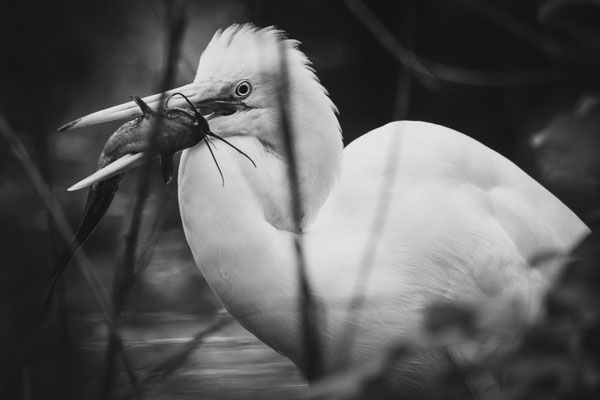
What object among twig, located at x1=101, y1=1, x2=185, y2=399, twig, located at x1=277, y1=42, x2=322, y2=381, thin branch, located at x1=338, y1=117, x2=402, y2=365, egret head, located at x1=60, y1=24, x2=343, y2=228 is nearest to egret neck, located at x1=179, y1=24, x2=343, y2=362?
egret head, located at x1=60, y1=24, x2=343, y2=228

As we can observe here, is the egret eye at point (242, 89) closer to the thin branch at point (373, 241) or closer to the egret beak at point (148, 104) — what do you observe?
the egret beak at point (148, 104)

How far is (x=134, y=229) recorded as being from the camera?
1.34 m

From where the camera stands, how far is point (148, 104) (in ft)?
7.54

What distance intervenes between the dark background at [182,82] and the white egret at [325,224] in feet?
0.65

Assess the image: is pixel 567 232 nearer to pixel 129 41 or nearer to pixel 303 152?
pixel 303 152

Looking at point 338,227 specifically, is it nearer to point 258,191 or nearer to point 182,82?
point 258,191

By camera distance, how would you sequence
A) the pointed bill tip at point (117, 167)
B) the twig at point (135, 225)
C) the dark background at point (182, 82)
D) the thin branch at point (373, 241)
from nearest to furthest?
the twig at point (135, 225)
the dark background at point (182, 82)
the pointed bill tip at point (117, 167)
the thin branch at point (373, 241)

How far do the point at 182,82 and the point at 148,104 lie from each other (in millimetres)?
1529

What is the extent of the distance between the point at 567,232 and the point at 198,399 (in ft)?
3.75

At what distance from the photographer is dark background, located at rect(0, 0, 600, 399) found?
5.43 feet

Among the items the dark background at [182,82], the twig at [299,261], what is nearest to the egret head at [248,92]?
the dark background at [182,82]

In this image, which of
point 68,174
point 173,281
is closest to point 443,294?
point 173,281

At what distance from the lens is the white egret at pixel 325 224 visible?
7.62ft

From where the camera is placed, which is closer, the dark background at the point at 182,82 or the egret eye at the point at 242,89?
the dark background at the point at 182,82
